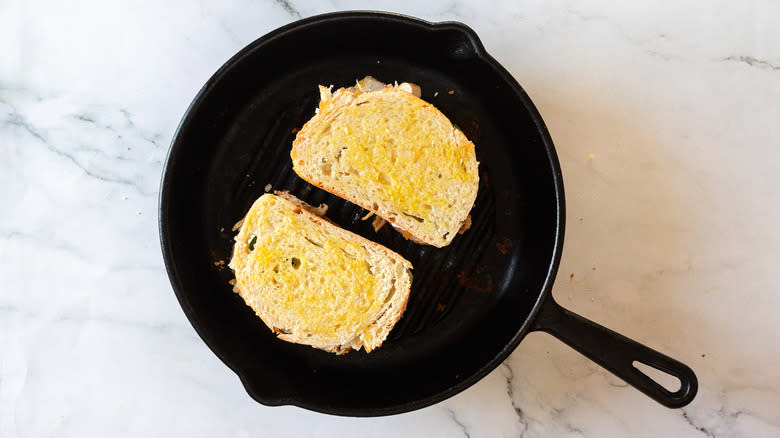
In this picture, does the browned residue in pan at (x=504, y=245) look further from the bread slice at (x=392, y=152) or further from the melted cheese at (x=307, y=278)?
the melted cheese at (x=307, y=278)

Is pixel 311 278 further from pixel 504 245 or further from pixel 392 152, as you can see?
pixel 504 245

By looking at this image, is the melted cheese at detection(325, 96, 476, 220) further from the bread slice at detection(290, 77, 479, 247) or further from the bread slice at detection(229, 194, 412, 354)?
the bread slice at detection(229, 194, 412, 354)

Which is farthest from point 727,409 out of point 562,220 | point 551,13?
point 551,13

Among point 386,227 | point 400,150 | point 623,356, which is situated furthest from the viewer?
point 386,227

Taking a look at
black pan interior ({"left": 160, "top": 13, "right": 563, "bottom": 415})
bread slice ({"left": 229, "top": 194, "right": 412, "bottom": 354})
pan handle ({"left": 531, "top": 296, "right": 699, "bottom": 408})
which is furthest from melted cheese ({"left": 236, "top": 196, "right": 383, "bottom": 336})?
pan handle ({"left": 531, "top": 296, "right": 699, "bottom": 408})

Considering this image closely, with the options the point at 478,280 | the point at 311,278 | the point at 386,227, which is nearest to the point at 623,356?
the point at 478,280

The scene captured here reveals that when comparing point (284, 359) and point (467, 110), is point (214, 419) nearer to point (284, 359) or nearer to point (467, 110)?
point (284, 359)

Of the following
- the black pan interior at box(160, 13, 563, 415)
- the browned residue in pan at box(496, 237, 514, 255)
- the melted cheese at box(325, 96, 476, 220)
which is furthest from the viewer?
the browned residue in pan at box(496, 237, 514, 255)
